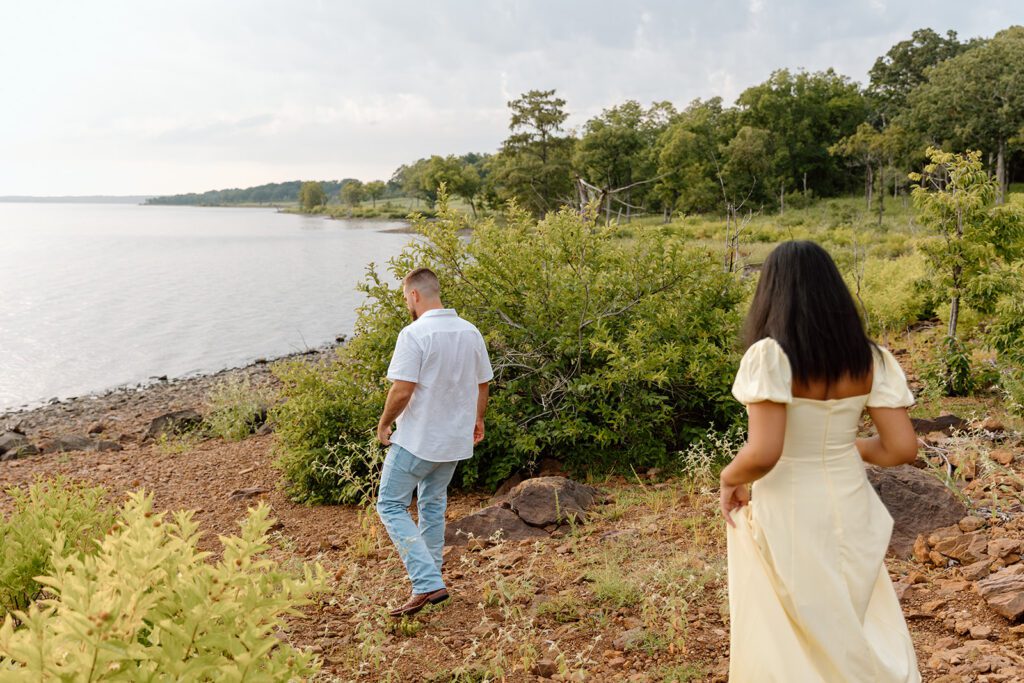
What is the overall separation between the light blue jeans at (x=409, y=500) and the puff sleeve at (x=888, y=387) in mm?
2700

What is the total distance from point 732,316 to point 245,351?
20.1m

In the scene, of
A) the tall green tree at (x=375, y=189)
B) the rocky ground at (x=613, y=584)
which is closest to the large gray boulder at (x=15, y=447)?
the rocky ground at (x=613, y=584)

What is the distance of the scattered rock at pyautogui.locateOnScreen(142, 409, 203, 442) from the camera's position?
13008 mm

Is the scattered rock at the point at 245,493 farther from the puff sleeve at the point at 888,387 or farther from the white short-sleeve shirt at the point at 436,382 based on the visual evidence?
the puff sleeve at the point at 888,387

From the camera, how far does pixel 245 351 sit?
2545 centimetres

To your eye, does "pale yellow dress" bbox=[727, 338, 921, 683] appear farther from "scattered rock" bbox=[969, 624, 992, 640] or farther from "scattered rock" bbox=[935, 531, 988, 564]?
"scattered rock" bbox=[935, 531, 988, 564]

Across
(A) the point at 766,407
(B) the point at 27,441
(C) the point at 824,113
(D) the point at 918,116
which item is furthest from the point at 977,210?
(C) the point at 824,113

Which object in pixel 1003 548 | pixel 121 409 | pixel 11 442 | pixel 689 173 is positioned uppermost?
pixel 689 173

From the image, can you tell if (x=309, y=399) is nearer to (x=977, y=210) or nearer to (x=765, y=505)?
(x=765, y=505)

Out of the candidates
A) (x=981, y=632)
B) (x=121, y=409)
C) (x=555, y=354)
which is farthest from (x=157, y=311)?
(x=981, y=632)

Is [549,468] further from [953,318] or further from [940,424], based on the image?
[953,318]

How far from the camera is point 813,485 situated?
9.98 ft

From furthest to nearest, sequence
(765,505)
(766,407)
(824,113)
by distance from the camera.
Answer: (824,113) < (765,505) < (766,407)

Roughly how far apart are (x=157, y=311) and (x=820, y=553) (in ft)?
115
